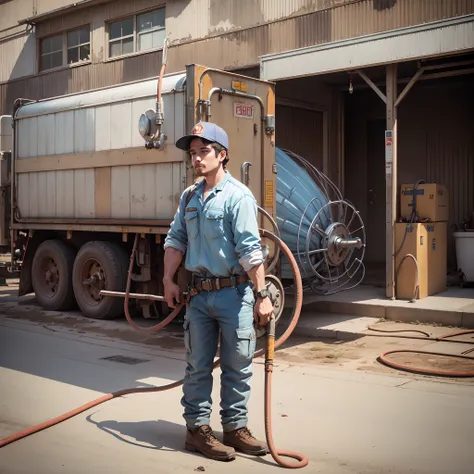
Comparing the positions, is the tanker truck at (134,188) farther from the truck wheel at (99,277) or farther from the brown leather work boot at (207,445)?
the brown leather work boot at (207,445)

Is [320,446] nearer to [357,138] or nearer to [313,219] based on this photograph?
[313,219]

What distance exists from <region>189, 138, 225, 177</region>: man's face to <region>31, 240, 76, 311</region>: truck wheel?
7.06m

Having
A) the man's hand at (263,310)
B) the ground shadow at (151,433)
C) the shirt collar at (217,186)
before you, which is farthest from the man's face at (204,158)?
the ground shadow at (151,433)

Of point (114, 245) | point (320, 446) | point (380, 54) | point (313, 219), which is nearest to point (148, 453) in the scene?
point (320, 446)

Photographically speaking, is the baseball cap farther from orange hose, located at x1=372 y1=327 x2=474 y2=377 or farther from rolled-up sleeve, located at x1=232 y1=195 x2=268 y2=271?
orange hose, located at x1=372 y1=327 x2=474 y2=377

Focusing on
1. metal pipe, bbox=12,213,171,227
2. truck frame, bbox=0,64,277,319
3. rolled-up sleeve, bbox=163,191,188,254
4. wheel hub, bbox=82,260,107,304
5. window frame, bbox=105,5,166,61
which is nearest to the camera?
rolled-up sleeve, bbox=163,191,188,254

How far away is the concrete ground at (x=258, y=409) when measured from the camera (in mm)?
5012

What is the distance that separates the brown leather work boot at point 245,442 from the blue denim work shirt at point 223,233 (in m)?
1.09

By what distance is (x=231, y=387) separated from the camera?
516 centimetres

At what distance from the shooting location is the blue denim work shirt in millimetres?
5133

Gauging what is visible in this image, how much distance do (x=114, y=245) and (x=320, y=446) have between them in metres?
6.52

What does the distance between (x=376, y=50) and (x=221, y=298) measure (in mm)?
7554

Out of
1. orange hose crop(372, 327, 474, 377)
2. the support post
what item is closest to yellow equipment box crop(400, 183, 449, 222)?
the support post

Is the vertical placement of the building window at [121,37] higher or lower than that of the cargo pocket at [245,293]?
higher
